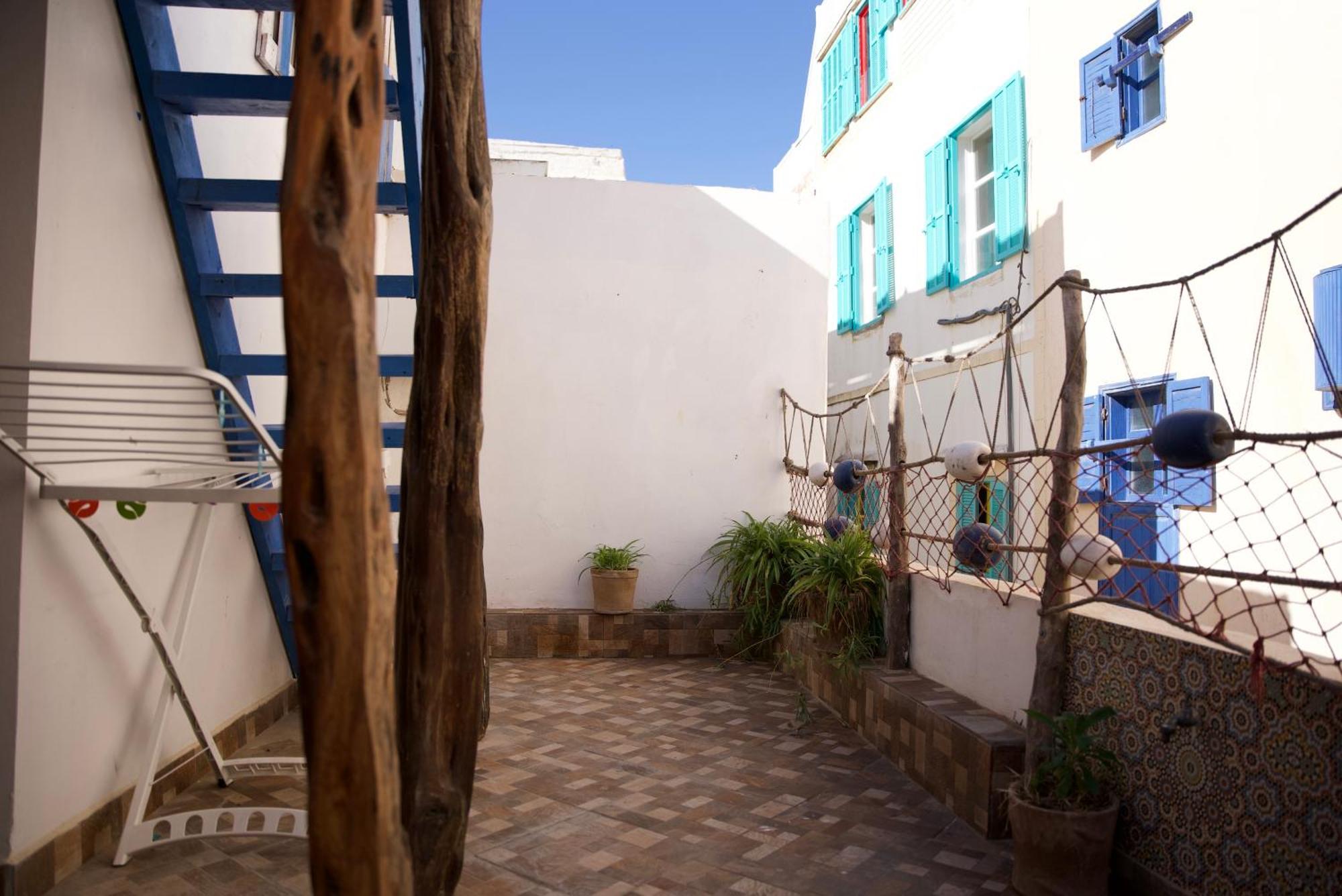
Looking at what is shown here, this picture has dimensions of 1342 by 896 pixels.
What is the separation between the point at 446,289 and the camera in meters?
1.97

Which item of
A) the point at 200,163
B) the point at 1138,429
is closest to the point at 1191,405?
the point at 1138,429

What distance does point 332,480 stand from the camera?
48.6 inches

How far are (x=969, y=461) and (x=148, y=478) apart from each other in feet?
8.70

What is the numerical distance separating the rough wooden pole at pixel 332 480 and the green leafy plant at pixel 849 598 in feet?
10.6

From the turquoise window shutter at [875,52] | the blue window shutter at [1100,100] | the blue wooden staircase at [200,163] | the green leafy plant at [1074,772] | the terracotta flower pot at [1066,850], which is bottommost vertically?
the terracotta flower pot at [1066,850]

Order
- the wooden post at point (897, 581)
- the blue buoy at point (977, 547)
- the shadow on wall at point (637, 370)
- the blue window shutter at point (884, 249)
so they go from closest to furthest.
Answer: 1. the blue buoy at point (977, 547)
2. the wooden post at point (897, 581)
3. the shadow on wall at point (637, 370)
4. the blue window shutter at point (884, 249)

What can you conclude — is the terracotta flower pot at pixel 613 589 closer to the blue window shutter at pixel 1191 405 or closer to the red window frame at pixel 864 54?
the blue window shutter at pixel 1191 405

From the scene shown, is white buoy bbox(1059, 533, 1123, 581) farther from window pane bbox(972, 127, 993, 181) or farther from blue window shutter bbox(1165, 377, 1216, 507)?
window pane bbox(972, 127, 993, 181)

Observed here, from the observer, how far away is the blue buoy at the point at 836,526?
16.2ft

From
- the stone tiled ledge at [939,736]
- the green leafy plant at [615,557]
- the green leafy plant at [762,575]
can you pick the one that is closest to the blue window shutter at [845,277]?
the green leafy plant at [762,575]

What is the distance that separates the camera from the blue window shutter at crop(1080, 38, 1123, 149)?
5.56m

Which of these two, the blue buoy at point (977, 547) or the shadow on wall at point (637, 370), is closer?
the blue buoy at point (977, 547)

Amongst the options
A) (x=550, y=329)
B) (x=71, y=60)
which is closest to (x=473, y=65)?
(x=71, y=60)

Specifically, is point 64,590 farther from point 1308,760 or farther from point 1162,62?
point 1162,62
